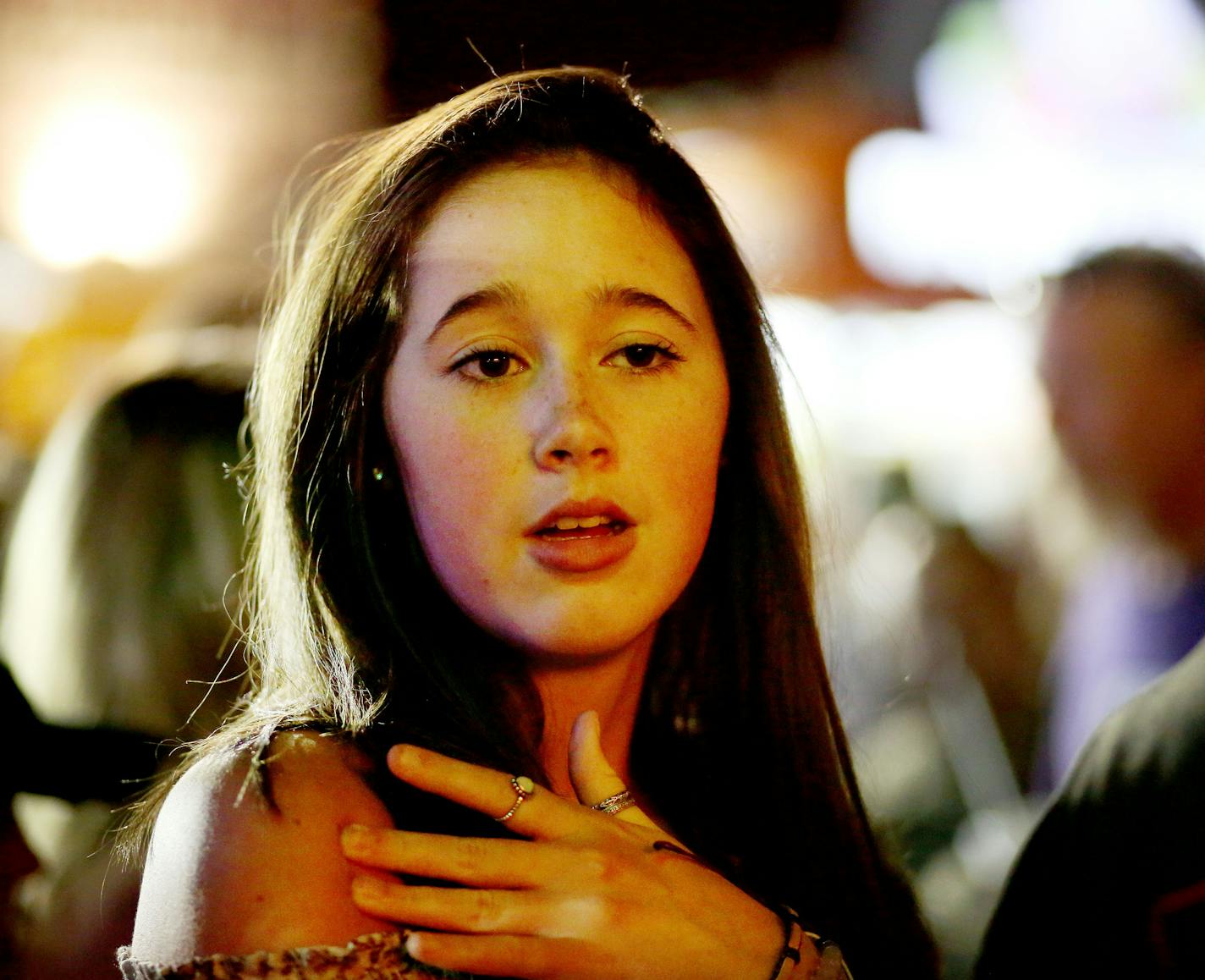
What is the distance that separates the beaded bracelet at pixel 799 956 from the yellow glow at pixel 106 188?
3.47 m

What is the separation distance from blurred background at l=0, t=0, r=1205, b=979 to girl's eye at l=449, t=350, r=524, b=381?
A: 1248mm

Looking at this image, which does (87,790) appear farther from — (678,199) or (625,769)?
(678,199)

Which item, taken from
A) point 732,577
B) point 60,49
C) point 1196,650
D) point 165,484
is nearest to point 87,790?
point 165,484

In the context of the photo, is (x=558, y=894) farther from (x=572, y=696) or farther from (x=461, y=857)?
(x=572, y=696)

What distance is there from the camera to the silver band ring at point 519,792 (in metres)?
0.93

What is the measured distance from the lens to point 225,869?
83cm

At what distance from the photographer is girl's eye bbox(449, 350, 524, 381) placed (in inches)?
41.0

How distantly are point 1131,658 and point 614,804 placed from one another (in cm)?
168

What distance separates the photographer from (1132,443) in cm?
235

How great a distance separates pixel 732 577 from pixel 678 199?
45 cm

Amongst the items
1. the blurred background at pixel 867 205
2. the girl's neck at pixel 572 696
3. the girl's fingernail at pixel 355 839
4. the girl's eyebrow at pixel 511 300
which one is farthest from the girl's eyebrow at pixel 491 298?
the blurred background at pixel 867 205

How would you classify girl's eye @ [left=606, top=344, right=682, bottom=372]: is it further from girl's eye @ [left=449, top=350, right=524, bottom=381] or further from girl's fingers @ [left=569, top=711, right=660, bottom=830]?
girl's fingers @ [left=569, top=711, right=660, bottom=830]

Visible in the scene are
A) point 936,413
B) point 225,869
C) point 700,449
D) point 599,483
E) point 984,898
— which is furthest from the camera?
point 936,413

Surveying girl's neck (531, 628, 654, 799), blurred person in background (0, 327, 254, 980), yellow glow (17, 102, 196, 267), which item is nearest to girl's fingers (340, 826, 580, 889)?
girl's neck (531, 628, 654, 799)
